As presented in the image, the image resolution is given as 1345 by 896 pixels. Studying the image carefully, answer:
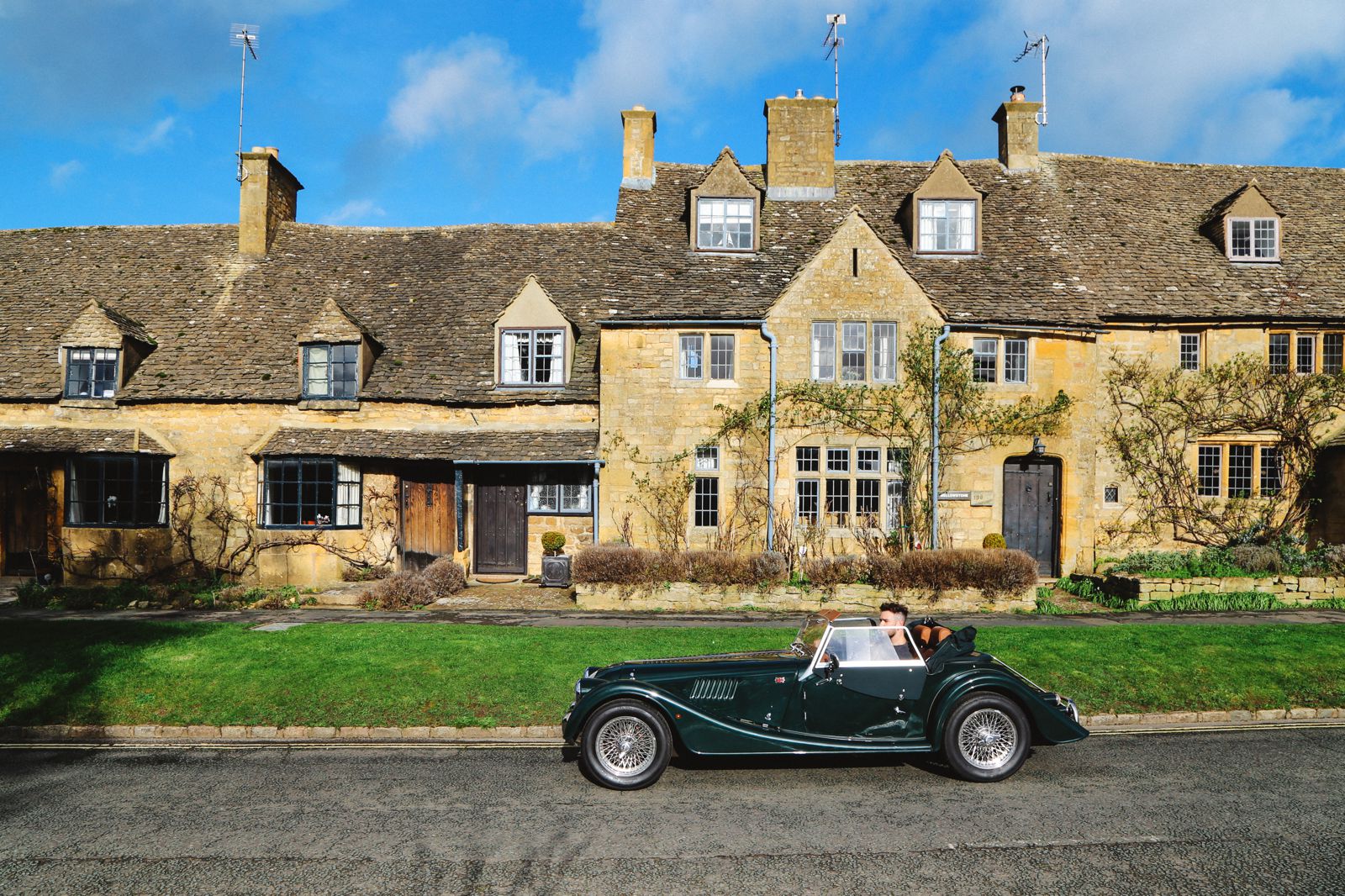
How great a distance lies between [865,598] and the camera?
15.4m

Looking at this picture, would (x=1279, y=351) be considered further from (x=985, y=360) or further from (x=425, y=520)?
(x=425, y=520)

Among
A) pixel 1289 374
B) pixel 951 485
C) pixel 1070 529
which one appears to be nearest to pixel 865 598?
pixel 951 485

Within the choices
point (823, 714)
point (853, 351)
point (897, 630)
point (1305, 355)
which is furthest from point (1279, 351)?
point (823, 714)

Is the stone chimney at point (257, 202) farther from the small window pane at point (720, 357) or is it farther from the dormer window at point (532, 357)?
the small window pane at point (720, 357)

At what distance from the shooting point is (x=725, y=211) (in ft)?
66.9

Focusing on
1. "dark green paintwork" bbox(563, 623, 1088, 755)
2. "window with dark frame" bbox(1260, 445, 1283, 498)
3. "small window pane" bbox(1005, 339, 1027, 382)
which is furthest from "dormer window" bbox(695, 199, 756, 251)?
"dark green paintwork" bbox(563, 623, 1088, 755)

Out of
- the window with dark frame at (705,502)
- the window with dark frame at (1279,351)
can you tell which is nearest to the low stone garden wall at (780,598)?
the window with dark frame at (705,502)

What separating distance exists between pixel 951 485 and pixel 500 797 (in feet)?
46.2

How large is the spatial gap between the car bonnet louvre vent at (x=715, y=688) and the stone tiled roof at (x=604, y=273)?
12413 millimetres

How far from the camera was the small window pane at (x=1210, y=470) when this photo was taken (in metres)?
19.4

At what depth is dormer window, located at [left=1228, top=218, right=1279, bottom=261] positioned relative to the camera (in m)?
20.4

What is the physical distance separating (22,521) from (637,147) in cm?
1881

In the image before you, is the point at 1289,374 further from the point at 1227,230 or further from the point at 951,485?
the point at 951,485

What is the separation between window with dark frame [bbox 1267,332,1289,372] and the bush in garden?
65.7ft
